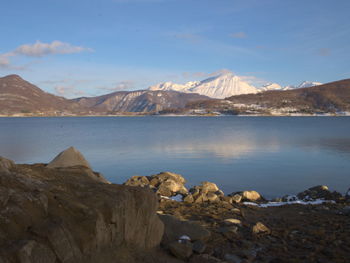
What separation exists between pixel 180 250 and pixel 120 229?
1582mm

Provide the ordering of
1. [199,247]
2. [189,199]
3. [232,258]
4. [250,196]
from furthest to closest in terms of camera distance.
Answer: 1. [250,196]
2. [189,199]
3. [199,247]
4. [232,258]

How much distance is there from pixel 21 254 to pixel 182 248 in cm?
356

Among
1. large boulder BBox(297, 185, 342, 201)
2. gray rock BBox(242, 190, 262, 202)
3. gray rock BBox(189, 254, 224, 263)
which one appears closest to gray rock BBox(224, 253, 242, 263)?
gray rock BBox(189, 254, 224, 263)

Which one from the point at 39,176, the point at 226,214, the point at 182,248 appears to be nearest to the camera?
the point at 39,176

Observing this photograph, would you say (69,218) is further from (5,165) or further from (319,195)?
(319,195)

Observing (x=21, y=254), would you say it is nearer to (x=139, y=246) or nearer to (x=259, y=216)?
(x=139, y=246)

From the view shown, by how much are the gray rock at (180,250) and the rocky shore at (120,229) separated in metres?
0.02

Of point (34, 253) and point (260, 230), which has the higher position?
point (34, 253)

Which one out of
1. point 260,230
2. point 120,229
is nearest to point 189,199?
point 260,230

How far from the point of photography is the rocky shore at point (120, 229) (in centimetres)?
524

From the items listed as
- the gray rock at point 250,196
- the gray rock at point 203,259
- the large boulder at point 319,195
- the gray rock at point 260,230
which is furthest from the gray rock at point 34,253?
the large boulder at point 319,195

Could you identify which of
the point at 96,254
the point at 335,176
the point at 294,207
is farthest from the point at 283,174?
the point at 96,254

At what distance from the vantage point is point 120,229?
6383 millimetres

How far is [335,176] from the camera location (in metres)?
24.2
